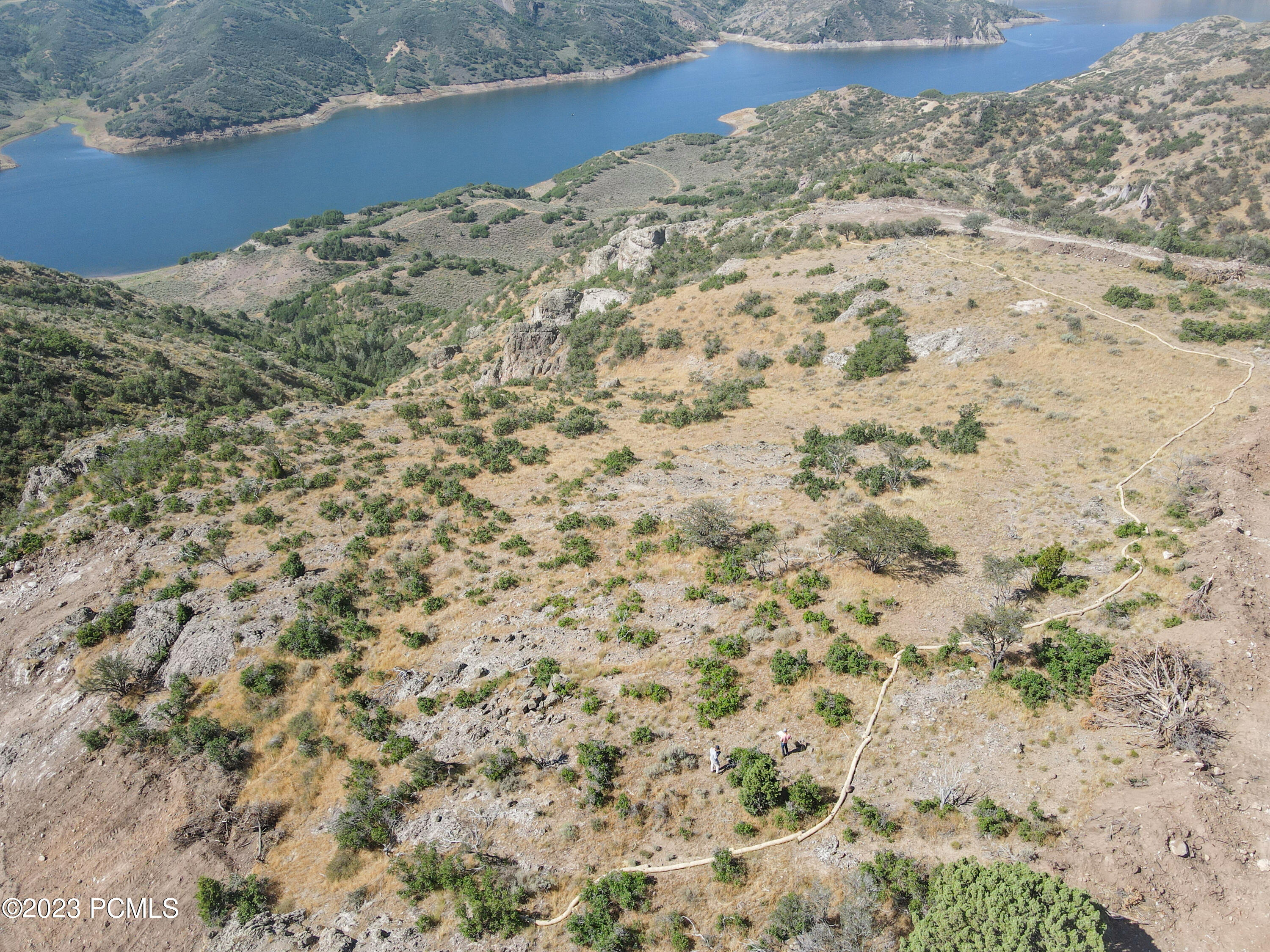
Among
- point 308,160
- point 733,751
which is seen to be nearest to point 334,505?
point 733,751

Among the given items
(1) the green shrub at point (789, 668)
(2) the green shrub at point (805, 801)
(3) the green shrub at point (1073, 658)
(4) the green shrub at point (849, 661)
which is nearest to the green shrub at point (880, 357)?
(3) the green shrub at point (1073, 658)

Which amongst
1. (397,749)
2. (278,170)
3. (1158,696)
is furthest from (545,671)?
(278,170)

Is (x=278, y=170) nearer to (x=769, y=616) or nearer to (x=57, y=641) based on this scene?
(x=57, y=641)

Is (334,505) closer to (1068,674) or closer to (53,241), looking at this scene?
(1068,674)

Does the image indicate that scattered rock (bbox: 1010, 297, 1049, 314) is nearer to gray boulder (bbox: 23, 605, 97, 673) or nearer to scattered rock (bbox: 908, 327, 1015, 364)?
scattered rock (bbox: 908, 327, 1015, 364)

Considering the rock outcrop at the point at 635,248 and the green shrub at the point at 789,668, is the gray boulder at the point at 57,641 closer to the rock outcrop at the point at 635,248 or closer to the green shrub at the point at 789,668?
the green shrub at the point at 789,668

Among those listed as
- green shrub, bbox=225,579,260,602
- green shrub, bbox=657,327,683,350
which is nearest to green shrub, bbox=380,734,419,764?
green shrub, bbox=225,579,260,602
